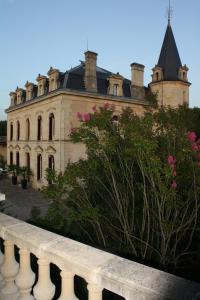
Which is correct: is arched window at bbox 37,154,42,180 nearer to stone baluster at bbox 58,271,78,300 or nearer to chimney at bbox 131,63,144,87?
chimney at bbox 131,63,144,87

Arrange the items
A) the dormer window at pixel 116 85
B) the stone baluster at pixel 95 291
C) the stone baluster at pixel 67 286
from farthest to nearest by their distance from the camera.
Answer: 1. the dormer window at pixel 116 85
2. the stone baluster at pixel 67 286
3. the stone baluster at pixel 95 291

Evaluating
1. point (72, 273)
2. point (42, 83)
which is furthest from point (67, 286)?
point (42, 83)

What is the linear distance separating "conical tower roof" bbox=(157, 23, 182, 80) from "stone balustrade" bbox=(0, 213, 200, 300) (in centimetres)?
2461

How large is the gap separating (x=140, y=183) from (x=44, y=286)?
13.3 ft

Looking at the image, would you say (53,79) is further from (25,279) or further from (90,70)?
(25,279)

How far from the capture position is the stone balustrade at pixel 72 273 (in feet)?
4.00

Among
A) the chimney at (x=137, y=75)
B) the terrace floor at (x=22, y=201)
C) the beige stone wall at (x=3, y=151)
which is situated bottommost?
the terrace floor at (x=22, y=201)

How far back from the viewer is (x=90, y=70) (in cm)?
2211

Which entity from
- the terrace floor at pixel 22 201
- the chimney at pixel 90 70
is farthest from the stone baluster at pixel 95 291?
the chimney at pixel 90 70

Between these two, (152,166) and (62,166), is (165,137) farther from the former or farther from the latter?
(62,166)

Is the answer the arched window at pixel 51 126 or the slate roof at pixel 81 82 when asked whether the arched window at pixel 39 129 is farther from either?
the slate roof at pixel 81 82

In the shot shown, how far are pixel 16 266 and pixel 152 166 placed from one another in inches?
138

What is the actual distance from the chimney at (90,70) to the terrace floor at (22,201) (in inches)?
383

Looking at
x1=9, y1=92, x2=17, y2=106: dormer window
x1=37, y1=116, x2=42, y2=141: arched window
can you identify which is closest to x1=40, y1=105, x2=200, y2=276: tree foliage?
x1=37, y1=116, x2=42, y2=141: arched window
